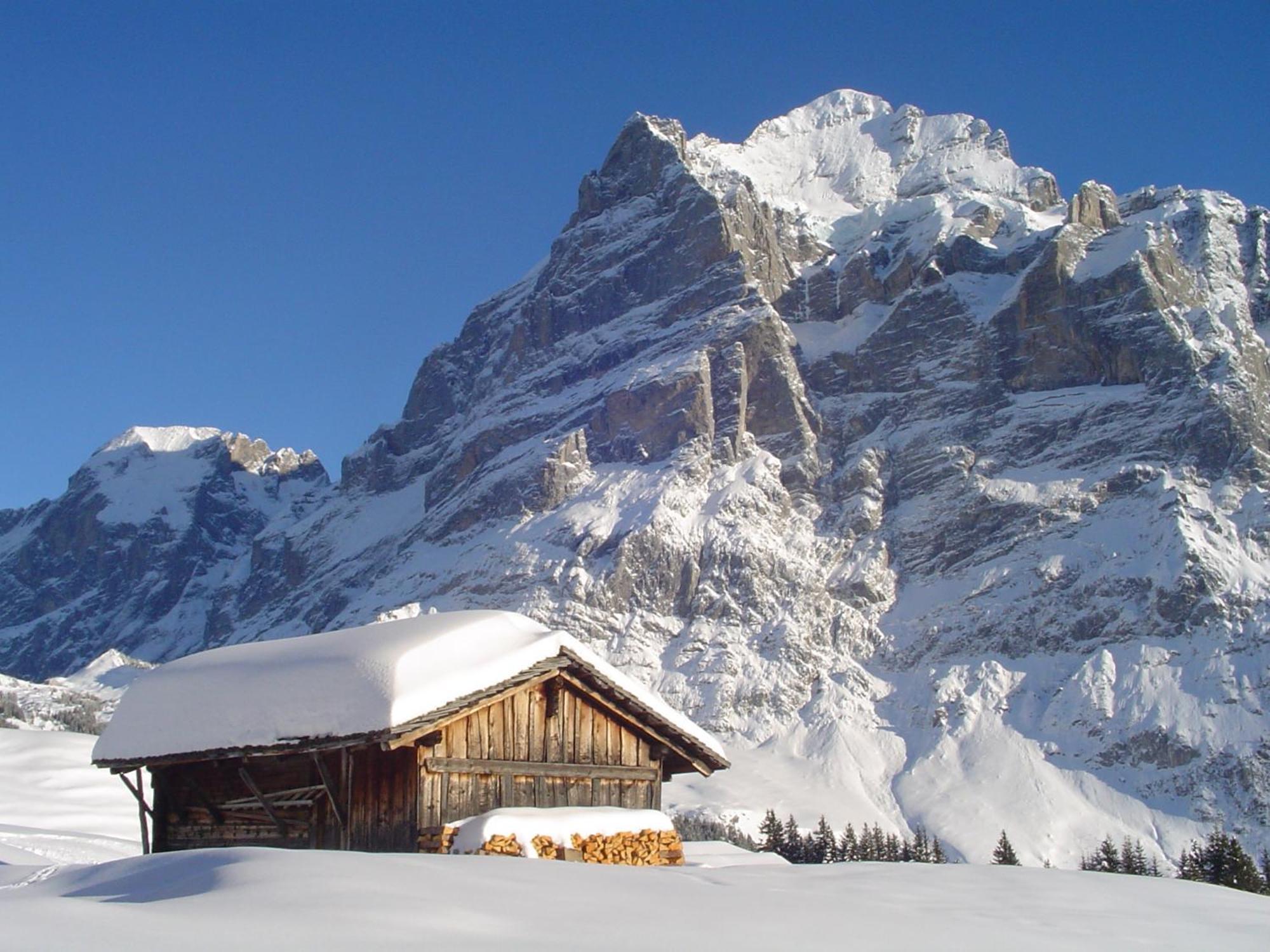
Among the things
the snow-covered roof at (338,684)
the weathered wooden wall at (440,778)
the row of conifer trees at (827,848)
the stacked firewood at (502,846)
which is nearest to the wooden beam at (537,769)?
the weathered wooden wall at (440,778)

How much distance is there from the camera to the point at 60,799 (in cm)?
6156

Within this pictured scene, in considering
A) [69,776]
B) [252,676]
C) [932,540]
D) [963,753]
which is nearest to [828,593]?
[932,540]

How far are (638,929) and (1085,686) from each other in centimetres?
16263

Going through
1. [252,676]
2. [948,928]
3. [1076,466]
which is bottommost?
[948,928]

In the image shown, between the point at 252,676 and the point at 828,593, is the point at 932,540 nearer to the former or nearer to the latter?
the point at 828,593

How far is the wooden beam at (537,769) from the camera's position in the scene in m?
16.2

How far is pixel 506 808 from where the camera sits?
16.1 m

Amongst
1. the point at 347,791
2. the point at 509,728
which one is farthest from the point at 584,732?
the point at 347,791

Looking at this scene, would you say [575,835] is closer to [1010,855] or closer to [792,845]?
[1010,855]

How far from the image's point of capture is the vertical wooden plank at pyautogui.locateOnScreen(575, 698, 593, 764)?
59.1 ft

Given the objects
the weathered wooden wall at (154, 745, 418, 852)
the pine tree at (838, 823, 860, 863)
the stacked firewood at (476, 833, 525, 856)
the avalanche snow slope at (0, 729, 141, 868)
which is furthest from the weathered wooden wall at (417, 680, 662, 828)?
the pine tree at (838, 823, 860, 863)

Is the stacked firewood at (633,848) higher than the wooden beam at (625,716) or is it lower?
lower

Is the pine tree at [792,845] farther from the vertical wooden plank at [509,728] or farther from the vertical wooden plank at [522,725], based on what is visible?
the vertical wooden plank at [509,728]

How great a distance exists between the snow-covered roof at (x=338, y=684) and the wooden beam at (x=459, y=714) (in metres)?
0.14
